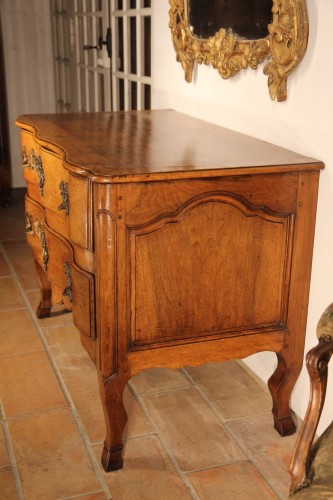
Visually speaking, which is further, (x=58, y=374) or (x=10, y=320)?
(x=10, y=320)

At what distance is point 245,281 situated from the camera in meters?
2.08

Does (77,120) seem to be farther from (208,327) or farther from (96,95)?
(96,95)

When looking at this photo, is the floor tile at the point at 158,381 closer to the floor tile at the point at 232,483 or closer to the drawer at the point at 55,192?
the floor tile at the point at 232,483

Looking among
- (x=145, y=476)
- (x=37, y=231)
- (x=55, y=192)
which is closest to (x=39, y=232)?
(x=37, y=231)

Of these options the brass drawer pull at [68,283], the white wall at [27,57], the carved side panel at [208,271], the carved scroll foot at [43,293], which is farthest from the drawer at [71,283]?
the white wall at [27,57]

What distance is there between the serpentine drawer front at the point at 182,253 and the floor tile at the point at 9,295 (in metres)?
1.21

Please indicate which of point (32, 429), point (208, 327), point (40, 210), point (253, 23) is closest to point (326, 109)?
point (253, 23)

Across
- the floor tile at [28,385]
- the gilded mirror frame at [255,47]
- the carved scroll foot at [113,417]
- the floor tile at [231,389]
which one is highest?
the gilded mirror frame at [255,47]

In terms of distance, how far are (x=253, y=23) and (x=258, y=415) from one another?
1.45 m

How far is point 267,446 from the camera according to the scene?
7.29 ft

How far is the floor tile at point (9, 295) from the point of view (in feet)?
11.2

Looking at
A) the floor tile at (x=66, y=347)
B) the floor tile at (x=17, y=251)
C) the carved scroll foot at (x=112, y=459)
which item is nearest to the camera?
the carved scroll foot at (x=112, y=459)

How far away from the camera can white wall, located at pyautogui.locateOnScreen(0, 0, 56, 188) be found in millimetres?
5434

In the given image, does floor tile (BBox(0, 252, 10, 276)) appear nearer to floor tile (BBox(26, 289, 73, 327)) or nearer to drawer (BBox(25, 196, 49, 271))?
floor tile (BBox(26, 289, 73, 327))
